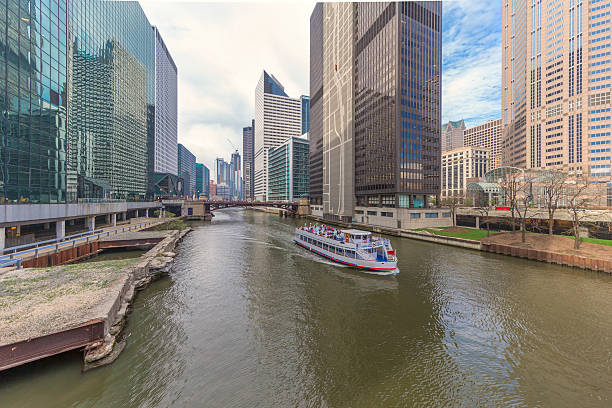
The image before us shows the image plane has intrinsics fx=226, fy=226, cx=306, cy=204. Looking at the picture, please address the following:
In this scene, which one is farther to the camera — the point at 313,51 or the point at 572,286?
the point at 313,51

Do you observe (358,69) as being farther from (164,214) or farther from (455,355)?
(164,214)

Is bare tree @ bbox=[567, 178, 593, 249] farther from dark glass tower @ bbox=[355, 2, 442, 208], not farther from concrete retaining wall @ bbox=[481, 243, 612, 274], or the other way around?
dark glass tower @ bbox=[355, 2, 442, 208]

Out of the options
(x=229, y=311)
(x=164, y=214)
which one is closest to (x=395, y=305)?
(x=229, y=311)

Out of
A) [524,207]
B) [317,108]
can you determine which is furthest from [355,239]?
[317,108]

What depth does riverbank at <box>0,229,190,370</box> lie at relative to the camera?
11794 mm

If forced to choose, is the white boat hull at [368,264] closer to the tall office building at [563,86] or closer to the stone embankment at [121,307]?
the stone embankment at [121,307]

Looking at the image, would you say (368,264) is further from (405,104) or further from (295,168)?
(295,168)

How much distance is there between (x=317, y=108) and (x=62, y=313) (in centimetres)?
14154

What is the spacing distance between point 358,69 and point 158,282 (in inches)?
3949

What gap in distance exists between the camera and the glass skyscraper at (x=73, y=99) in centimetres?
3183

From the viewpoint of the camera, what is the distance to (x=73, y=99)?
67312mm

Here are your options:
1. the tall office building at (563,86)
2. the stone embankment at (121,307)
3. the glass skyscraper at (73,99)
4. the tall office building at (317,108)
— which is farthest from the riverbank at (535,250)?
the tall office building at (563,86)

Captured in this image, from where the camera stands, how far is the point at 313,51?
471 feet

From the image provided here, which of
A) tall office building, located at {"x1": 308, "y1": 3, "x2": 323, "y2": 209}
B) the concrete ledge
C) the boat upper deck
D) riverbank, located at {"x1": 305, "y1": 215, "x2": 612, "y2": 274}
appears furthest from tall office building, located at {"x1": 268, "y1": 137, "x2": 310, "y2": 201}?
the boat upper deck
